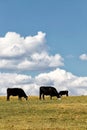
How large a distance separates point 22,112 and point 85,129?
11685 millimetres

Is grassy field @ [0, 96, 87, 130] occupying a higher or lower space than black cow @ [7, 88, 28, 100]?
lower

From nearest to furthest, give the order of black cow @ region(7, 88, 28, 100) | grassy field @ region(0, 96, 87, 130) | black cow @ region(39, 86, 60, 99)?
1. grassy field @ region(0, 96, 87, 130)
2. black cow @ region(7, 88, 28, 100)
3. black cow @ region(39, 86, 60, 99)

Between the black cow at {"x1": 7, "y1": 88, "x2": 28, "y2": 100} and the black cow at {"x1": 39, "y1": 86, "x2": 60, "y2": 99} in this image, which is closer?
the black cow at {"x1": 7, "y1": 88, "x2": 28, "y2": 100}

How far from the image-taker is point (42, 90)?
71.1m

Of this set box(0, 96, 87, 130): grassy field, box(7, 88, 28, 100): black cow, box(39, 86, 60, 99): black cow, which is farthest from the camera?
box(39, 86, 60, 99): black cow

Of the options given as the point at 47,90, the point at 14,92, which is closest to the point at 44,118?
the point at 14,92

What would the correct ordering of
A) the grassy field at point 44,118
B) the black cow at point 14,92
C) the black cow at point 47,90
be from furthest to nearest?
the black cow at point 47,90 < the black cow at point 14,92 < the grassy field at point 44,118

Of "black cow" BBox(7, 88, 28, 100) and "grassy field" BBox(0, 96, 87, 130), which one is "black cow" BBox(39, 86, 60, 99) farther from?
"grassy field" BBox(0, 96, 87, 130)

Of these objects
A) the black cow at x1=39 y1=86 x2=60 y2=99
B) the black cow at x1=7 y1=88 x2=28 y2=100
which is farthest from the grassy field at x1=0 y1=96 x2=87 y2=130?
the black cow at x1=39 y1=86 x2=60 y2=99

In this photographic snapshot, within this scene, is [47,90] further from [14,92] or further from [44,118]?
[44,118]

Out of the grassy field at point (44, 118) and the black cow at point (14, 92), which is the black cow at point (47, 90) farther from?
the grassy field at point (44, 118)

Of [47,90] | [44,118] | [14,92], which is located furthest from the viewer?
[47,90]

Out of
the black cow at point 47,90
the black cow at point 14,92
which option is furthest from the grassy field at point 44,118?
the black cow at point 47,90

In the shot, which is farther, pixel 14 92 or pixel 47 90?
pixel 47 90
